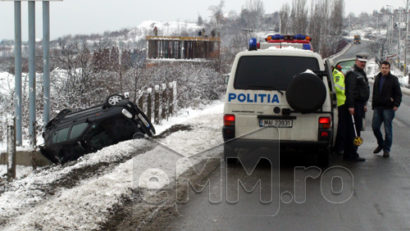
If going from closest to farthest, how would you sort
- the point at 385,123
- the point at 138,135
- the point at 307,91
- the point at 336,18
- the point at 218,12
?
1. the point at 307,91
2. the point at 385,123
3. the point at 138,135
4. the point at 218,12
5. the point at 336,18

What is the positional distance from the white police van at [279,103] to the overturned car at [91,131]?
3286 millimetres

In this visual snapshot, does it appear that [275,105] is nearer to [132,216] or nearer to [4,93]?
[132,216]

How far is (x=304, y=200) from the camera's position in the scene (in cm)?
697

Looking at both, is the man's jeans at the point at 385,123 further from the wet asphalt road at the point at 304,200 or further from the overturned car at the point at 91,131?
the overturned car at the point at 91,131

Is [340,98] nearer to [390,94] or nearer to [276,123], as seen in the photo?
→ [390,94]

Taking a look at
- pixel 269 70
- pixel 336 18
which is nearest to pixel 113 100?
pixel 269 70

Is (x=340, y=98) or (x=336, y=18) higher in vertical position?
(x=336, y=18)

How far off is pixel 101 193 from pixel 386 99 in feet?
19.6

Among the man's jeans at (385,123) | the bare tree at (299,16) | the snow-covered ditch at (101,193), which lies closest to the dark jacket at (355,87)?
the man's jeans at (385,123)

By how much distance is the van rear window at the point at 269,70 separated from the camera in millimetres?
8641

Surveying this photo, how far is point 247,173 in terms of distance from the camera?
840 cm

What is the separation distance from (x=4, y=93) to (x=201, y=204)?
484 inches

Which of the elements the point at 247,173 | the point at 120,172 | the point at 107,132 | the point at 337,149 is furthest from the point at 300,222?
the point at 107,132

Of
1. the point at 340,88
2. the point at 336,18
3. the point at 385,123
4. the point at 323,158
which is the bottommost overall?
the point at 323,158
